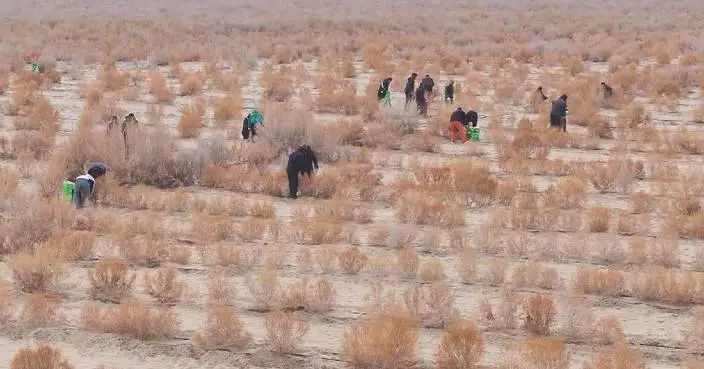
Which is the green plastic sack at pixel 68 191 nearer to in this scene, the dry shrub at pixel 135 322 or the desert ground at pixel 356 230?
the desert ground at pixel 356 230

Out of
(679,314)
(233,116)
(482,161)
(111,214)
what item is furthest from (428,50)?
(679,314)

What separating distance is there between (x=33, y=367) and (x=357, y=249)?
4.83 meters

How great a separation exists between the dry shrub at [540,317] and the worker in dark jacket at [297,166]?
682 cm

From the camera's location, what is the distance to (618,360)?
7.52 m

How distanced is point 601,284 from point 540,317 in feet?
5.30

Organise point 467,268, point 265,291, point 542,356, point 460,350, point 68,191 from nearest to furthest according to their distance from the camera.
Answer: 1. point 542,356
2. point 460,350
3. point 265,291
4. point 467,268
5. point 68,191

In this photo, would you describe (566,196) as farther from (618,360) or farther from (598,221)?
(618,360)

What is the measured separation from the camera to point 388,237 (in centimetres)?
1250

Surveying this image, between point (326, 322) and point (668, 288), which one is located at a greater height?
point (668, 288)

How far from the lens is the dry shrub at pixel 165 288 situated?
10.1 meters

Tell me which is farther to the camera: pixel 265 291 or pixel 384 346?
pixel 265 291

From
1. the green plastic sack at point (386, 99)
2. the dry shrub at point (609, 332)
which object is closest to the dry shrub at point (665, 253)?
the dry shrub at point (609, 332)

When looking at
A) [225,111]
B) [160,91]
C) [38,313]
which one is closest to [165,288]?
[38,313]

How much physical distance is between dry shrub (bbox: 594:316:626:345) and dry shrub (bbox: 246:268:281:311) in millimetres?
3625
